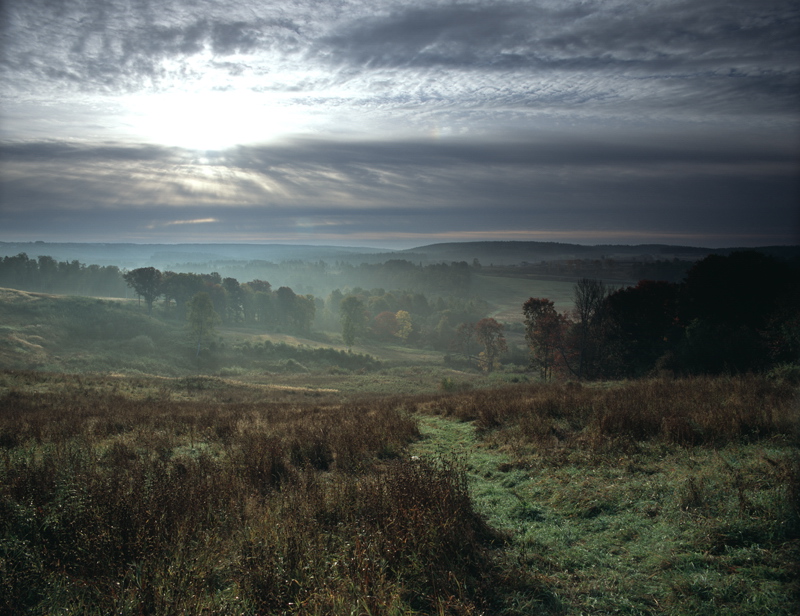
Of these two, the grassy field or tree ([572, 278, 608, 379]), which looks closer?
the grassy field

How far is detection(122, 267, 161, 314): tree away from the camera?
3000 inches

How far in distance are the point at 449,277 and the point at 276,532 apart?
136895 mm

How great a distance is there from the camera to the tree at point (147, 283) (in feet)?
250

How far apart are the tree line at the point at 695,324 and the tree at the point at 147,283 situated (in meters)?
71.4

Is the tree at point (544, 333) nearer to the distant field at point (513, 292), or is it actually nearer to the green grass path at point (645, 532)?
the green grass path at point (645, 532)

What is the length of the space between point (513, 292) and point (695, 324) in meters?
103

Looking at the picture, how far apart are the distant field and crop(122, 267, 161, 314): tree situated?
74476 mm

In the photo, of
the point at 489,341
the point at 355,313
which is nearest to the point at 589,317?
the point at 489,341

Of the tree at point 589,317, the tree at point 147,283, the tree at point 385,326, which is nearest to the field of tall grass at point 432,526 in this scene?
the tree at point 589,317

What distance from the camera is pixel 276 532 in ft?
13.7

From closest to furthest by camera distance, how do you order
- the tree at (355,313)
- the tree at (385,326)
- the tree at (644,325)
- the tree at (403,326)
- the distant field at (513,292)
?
the tree at (644,325), the tree at (355,313), the tree at (403,326), the tree at (385,326), the distant field at (513,292)

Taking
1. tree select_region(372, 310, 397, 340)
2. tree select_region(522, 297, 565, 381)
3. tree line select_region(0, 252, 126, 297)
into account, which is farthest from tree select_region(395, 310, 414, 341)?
tree line select_region(0, 252, 126, 297)

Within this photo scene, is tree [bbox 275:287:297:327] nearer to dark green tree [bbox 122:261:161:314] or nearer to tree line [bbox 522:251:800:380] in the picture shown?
dark green tree [bbox 122:261:161:314]

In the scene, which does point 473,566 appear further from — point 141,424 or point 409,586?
point 141,424
